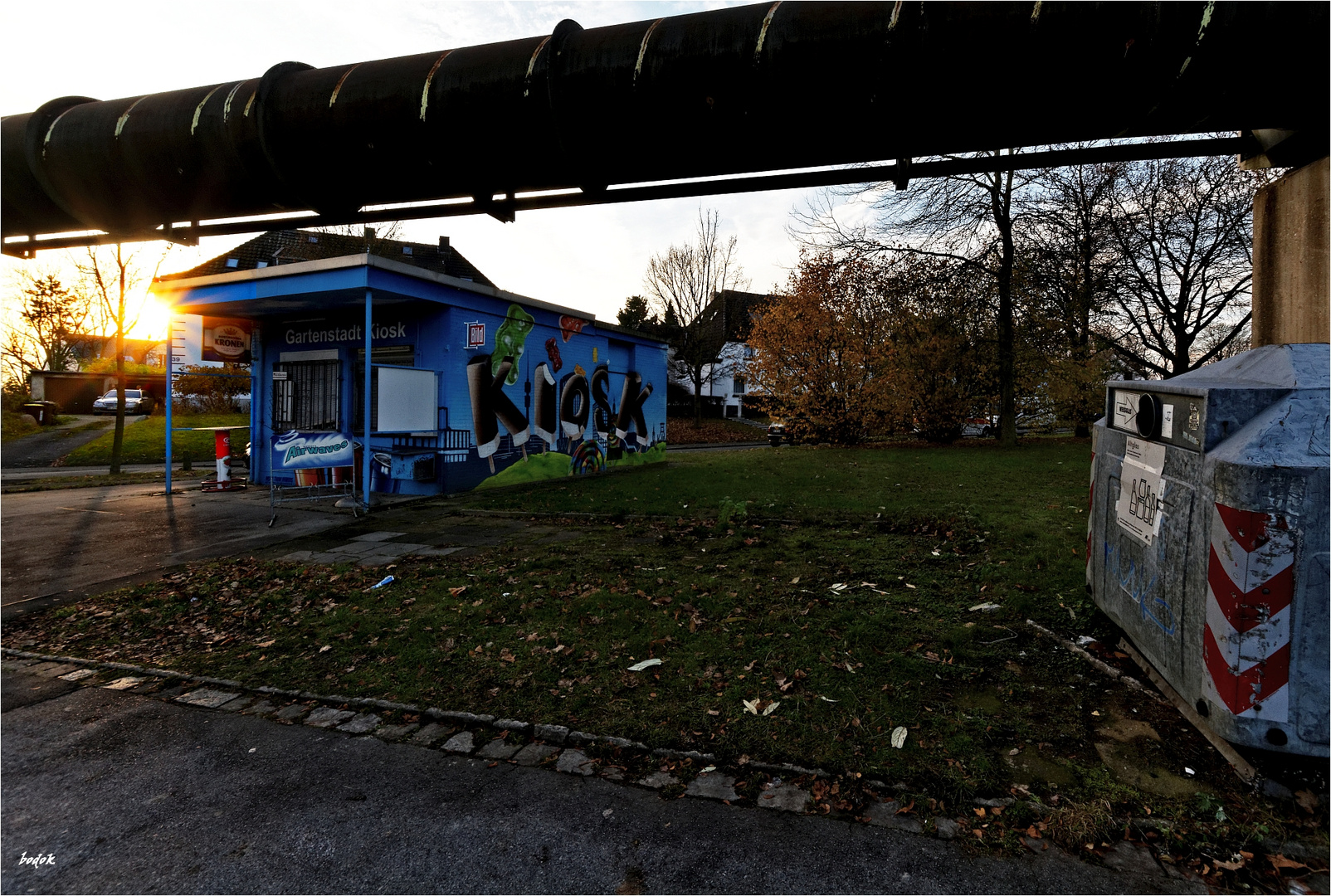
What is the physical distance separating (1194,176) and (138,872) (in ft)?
102

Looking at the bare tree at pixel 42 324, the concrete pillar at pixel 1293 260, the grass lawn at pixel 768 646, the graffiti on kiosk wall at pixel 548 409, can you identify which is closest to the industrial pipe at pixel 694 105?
the concrete pillar at pixel 1293 260

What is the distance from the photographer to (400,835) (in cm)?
267

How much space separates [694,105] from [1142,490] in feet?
11.0

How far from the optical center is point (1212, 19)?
2.59m

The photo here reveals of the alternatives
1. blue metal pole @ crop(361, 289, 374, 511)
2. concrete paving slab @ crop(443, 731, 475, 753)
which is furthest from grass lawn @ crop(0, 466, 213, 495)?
concrete paving slab @ crop(443, 731, 475, 753)

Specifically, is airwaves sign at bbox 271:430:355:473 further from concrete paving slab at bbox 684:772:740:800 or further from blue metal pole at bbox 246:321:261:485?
concrete paving slab at bbox 684:772:740:800

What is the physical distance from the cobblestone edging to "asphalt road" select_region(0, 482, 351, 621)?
2.58 m

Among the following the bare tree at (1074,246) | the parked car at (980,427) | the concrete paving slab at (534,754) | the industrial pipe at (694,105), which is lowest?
the concrete paving slab at (534,754)

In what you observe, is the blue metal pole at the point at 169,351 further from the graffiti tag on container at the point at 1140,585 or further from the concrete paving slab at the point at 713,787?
the graffiti tag on container at the point at 1140,585

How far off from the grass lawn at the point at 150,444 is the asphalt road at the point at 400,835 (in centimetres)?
2098

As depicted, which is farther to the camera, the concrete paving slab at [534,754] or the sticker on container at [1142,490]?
the sticker on container at [1142,490]

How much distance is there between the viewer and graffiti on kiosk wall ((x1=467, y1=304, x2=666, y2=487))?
13344mm

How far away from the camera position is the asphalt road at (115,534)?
6.73 m

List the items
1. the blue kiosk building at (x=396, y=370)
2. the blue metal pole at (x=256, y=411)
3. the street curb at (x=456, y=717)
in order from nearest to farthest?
the street curb at (x=456, y=717) → the blue kiosk building at (x=396, y=370) → the blue metal pole at (x=256, y=411)
